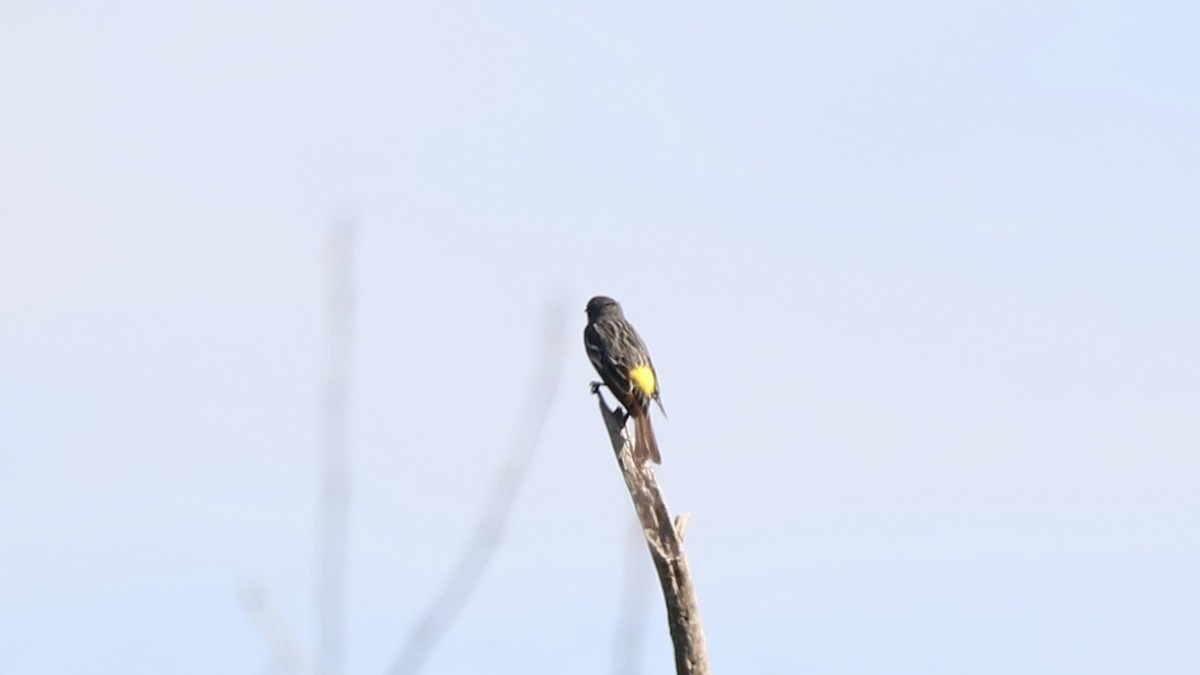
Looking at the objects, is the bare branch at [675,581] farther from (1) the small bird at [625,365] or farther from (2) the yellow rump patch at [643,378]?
(2) the yellow rump patch at [643,378]

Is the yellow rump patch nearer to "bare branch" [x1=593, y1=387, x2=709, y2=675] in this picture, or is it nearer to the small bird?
the small bird

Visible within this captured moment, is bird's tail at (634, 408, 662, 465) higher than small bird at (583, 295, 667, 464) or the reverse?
the reverse

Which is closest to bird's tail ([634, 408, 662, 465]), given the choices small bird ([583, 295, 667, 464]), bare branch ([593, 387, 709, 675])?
small bird ([583, 295, 667, 464])

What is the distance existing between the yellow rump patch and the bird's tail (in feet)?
1.54

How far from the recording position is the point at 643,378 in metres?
12.9

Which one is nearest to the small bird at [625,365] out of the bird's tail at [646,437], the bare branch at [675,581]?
the bird's tail at [646,437]

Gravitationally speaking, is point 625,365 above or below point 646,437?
above

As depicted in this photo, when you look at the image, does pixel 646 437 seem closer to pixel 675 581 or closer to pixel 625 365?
pixel 625 365

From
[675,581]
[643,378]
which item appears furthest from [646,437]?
[675,581]

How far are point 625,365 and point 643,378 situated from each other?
20 cm

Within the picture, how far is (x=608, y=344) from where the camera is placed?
44.1 ft

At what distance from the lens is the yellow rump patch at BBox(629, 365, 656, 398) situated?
41.7 ft

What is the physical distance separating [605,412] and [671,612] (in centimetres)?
330

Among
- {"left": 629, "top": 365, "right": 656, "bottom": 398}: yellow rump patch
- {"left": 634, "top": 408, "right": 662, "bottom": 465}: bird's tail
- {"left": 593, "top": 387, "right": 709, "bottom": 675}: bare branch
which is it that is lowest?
{"left": 593, "top": 387, "right": 709, "bottom": 675}: bare branch
